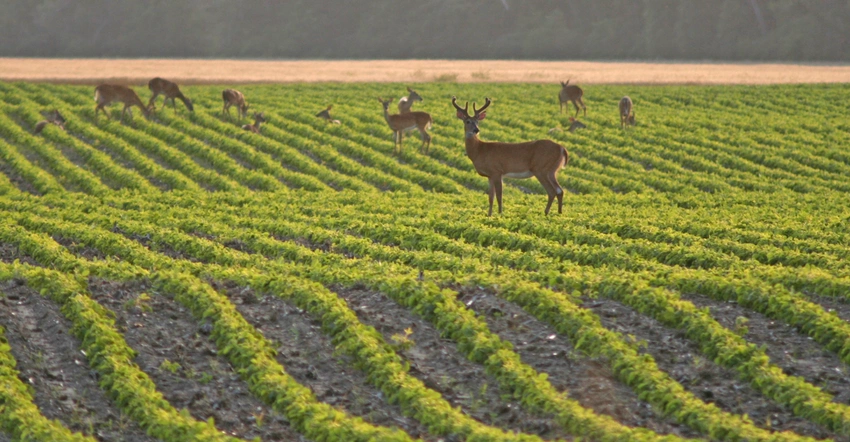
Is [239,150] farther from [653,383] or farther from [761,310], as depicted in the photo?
[653,383]

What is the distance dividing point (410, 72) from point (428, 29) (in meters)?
32.3

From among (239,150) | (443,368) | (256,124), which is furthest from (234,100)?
(443,368)

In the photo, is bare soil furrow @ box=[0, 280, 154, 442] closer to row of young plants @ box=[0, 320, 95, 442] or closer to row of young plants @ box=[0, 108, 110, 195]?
row of young plants @ box=[0, 320, 95, 442]

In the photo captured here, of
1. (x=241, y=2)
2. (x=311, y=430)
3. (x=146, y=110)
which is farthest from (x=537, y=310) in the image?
(x=241, y=2)

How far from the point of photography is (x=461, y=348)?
11.9 m

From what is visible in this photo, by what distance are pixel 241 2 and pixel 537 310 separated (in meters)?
87.3

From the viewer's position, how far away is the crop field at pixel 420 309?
10.2 metres

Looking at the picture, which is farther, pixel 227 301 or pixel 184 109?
pixel 184 109

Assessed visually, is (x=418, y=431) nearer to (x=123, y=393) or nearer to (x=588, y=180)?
(x=123, y=393)

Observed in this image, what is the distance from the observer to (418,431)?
9.99 meters

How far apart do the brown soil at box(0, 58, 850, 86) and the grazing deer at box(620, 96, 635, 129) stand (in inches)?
604

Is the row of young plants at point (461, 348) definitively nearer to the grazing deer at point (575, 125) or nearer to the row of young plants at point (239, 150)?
the row of young plants at point (239, 150)

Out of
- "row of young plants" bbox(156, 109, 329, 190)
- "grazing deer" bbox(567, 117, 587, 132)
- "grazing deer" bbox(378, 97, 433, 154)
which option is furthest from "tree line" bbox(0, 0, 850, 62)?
"grazing deer" bbox(378, 97, 433, 154)

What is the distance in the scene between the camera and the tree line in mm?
78938
